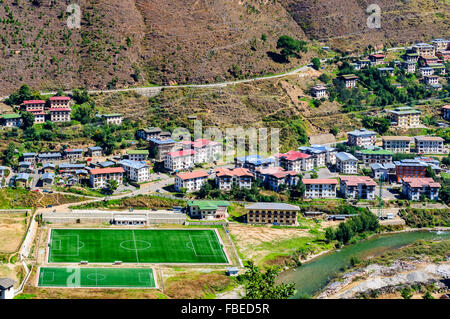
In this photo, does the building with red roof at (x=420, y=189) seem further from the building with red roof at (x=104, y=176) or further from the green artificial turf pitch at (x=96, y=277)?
the green artificial turf pitch at (x=96, y=277)

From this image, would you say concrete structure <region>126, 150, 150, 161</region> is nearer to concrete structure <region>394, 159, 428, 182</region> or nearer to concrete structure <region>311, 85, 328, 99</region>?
concrete structure <region>394, 159, 428, 182</region>

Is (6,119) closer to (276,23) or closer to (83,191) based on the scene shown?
(83,191)

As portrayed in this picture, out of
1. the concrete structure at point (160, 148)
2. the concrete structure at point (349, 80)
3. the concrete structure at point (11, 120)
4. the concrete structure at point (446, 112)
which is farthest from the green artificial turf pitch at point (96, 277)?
the concrete structure at point (446, 112)

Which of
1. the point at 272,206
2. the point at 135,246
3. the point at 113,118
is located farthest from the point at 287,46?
the point at 135,246

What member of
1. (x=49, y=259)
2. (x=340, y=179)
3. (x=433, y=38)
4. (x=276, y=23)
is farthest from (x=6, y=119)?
(x=433, y=38)

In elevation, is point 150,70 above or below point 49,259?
above
